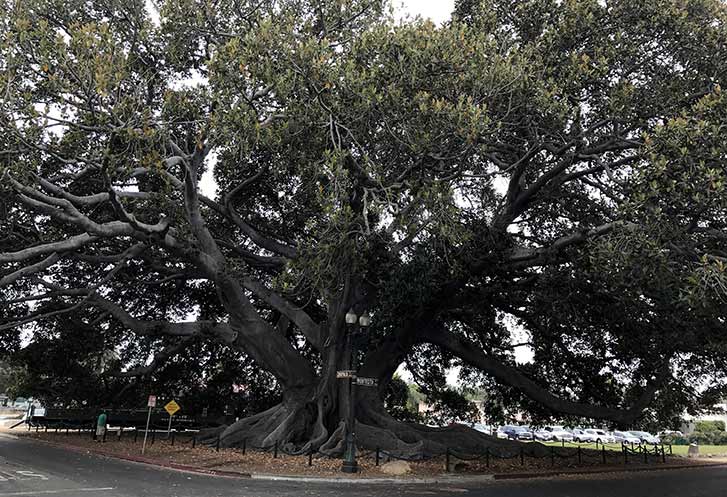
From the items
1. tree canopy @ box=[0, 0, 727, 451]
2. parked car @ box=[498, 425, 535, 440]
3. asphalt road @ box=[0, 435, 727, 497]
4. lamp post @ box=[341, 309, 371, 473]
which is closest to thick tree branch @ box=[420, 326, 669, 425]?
tree canopy @ box=[0, 0, 727, 451]

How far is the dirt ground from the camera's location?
45.6 ft

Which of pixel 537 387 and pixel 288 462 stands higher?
pixel 537 387

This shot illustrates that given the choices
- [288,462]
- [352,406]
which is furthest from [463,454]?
[288,462]

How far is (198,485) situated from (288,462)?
172 inches

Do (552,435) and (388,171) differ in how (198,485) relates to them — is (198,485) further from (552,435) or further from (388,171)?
(552,435)

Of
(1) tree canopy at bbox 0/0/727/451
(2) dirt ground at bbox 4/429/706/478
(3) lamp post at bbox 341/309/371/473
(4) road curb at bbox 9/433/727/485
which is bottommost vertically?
(4) road curb at bbox 9/433/727/485

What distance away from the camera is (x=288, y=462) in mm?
14836

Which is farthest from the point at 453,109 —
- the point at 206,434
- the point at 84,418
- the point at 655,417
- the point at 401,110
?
the point at 84,418

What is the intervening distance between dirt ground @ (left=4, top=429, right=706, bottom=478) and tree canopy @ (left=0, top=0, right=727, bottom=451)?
1259mm

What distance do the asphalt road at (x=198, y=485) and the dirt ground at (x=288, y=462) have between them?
1225 millimetres

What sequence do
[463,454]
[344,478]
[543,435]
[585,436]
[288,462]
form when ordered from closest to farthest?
[344,478] → [288,462] → [463,454] → [543,435] → [585,436]

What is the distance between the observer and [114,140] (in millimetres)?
12570

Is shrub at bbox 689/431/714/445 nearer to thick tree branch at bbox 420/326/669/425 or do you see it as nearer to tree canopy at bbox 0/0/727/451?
tree canopy at bbox 0/0/727/451

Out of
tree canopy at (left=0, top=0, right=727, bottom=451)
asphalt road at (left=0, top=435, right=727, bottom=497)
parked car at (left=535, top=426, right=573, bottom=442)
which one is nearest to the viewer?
asphalt road at (left=0, top=435, right=727, bottom=497)
